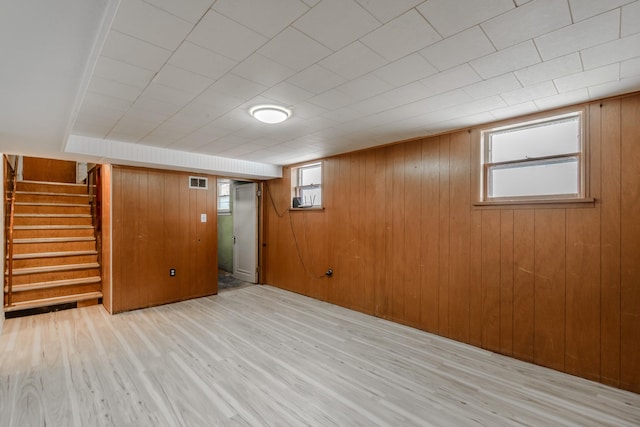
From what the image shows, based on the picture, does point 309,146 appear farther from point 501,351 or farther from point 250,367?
point 501,351

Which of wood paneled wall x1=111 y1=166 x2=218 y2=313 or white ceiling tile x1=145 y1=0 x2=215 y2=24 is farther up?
white ceiling tile x1=145 y1=0 x2=215 y2=24

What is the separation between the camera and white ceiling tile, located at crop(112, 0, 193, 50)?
1.42 meters

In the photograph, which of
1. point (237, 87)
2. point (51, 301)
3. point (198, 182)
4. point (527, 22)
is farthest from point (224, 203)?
point (527, 22)

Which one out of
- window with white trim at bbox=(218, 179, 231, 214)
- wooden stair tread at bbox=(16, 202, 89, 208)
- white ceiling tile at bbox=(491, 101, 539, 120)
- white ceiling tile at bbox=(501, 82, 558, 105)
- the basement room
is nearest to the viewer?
the basement room

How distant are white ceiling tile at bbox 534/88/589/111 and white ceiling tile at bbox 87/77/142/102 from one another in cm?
339

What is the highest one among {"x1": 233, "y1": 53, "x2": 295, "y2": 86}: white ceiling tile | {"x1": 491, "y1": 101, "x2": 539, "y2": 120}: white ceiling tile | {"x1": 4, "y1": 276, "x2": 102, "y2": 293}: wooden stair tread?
{"x1": 233, "y1": 53, "x2": 295, "y2": 86}: white ceiling tile

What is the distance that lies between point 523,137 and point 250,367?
139 inches

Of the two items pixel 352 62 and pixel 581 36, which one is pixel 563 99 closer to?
pixel 581 36

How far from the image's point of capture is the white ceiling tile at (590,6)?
1.40 metres

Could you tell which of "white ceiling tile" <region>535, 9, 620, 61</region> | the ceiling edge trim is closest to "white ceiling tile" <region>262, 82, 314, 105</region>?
the ceiling edge trim

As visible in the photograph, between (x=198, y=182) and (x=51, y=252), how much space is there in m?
2.50

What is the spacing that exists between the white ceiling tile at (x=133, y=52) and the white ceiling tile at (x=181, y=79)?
0.25 feet

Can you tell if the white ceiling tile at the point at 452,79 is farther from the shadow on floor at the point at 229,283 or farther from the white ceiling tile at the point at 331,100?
the shadow on floor at the point at 229,283

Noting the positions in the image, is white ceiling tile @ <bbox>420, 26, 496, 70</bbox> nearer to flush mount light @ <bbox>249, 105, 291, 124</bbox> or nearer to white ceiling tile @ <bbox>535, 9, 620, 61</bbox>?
white ceiling tile @ <bbox>535, 9, 620, 61</bbox>
